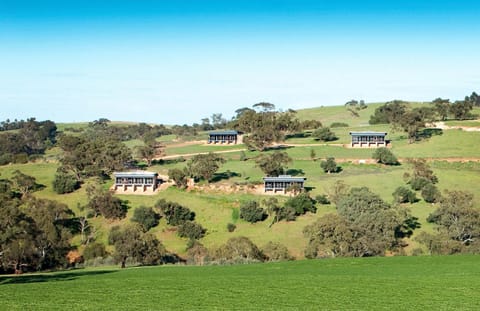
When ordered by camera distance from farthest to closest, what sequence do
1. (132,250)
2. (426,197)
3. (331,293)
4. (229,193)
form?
(229,193) → (426,197) → (132,250) → (331,293)

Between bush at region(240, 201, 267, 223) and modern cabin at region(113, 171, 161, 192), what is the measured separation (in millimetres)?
20396

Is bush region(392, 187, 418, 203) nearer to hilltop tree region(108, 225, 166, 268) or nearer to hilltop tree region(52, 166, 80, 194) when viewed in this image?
hilltop tree region(108, 225, 166, 268)

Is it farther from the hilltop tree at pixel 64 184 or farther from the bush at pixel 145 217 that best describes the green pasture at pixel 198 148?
the bush at pixel 145 217

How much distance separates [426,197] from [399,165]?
23.3 meters

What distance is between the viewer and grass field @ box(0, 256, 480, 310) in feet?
65.8

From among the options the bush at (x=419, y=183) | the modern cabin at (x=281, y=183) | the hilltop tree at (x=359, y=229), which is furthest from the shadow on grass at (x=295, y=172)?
the hilltop tree at (x=359, y=229)

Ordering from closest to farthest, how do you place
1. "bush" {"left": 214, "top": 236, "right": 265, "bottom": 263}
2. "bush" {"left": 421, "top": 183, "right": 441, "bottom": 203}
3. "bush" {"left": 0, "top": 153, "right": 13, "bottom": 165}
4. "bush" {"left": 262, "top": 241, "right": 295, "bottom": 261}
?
1. "bush" {"left": 214, "top": 236, "right": 265, "bottom": 263}
2. "bush" {"left": 262, "top": 241, "right": 295, "bottom": 261}
3. "bush" {"left": 421, "top": 183, "right": 441, "bottom": 203}
4. "bush" {"left": 0, "top": 153, "right": 13, "bottom": 165}

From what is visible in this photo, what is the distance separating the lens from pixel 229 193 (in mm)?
80188

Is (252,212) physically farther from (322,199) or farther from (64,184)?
(64,184)

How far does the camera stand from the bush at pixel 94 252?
188 ft

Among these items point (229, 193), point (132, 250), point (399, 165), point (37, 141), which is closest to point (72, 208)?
point (229, 193)

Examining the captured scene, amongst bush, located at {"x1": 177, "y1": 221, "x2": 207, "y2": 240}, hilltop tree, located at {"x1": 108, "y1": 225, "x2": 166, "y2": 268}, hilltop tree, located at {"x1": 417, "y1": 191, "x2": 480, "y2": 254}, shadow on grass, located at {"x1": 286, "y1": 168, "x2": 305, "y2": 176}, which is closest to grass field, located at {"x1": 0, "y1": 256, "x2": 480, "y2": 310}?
hilltop tree, located at {"x1": 108, "y1": 225, "x2": 166, "y2": 268}

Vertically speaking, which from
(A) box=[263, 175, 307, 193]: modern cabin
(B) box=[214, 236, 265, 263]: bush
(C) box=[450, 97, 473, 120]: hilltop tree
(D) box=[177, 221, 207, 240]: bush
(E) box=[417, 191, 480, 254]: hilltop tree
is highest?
(C) box=[450, 97, 473, 120]: hilltop tree

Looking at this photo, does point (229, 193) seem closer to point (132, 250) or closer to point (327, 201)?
point (327, 201)
